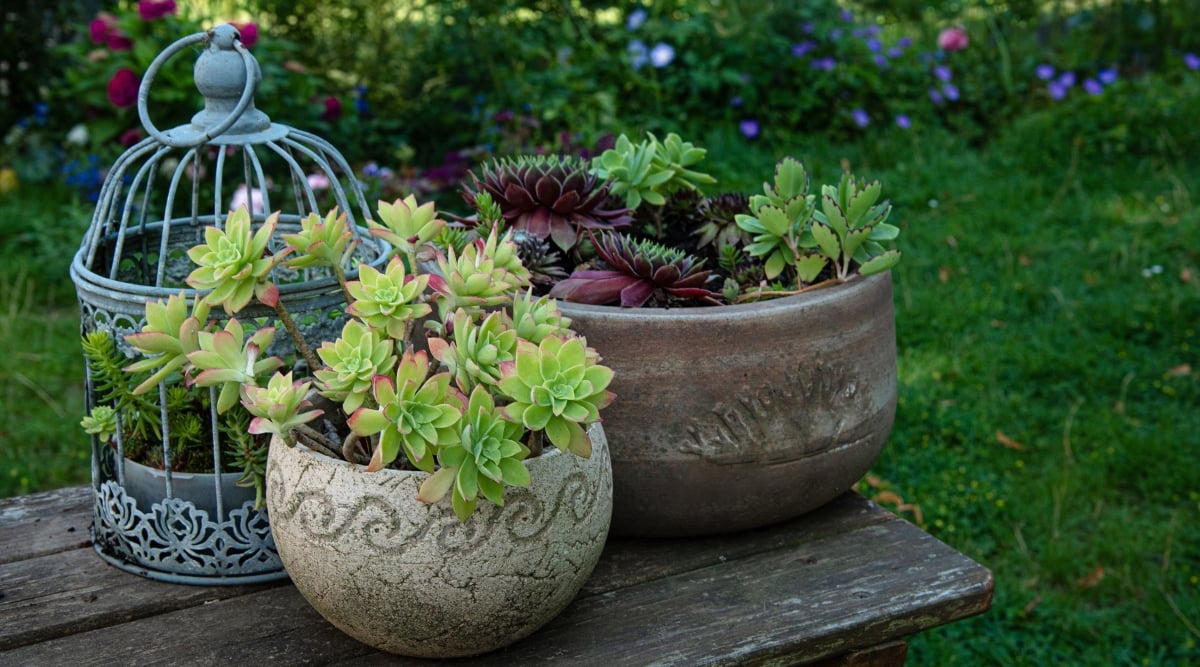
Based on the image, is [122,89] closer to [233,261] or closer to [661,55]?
[661,55]

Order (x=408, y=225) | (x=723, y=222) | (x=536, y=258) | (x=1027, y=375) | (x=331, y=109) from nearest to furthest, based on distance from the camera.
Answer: (x=408, y=225)
(x=536, y=258)
(x=723, y=222)
(x=1027, y=375)
(x=331, y=109)

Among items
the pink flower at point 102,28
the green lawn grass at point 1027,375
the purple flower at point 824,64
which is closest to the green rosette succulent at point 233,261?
the green lawn grass at point 1027,375

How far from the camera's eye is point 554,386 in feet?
3.71

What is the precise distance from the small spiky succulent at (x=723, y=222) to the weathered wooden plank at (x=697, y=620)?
48 cm

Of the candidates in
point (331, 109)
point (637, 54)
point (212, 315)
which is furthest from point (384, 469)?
point (637, 54)

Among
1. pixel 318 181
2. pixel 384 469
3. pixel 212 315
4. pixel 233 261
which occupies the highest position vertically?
pixel 233 261

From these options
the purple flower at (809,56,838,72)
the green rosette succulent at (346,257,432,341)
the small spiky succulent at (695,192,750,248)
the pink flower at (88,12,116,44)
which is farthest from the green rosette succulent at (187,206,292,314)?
the purple flower at (809,56,838,72)

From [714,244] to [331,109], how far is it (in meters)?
2.76

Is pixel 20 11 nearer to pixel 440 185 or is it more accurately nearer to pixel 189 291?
pixel 440 185

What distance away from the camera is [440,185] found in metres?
4.01

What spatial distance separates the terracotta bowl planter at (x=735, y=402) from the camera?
1432 mm

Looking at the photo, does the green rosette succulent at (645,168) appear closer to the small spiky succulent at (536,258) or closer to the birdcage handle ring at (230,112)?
the small spiky succulent at (536,258)

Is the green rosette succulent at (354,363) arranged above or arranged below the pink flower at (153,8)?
below

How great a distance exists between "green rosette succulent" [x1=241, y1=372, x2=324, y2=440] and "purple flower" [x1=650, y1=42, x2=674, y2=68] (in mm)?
3799
